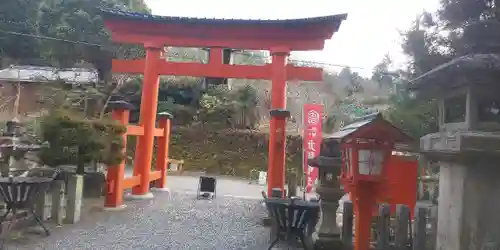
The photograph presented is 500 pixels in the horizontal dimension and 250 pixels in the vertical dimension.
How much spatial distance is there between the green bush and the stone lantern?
635cm

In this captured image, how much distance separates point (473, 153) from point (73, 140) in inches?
278

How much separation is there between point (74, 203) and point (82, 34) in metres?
20.2

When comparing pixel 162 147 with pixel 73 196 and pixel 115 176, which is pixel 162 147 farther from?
pixel 73 196

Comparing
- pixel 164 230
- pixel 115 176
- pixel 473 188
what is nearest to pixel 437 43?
pixel 473 188

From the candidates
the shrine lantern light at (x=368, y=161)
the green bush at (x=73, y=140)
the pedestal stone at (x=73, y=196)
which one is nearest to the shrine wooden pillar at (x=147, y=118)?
the green bush at (x=73, y=140)

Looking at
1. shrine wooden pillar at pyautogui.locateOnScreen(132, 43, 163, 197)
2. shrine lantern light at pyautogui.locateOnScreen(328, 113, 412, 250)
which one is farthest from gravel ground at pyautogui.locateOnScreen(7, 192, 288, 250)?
shrine lantern light at pyautogui.locateOnScreen(328, 113, 412, 250)

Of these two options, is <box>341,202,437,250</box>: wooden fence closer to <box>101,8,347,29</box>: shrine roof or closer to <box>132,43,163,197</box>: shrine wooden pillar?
<box>101,8,347,29</box>: shrine roof

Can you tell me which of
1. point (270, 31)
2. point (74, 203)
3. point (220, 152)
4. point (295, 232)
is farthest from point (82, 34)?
point (295, 232)

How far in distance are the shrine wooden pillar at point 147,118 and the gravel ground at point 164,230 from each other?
833 mm

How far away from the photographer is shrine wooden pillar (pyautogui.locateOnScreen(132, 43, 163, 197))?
11.5m

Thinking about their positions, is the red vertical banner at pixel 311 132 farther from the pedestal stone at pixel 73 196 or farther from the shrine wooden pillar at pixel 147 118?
the pedestal stone at pixel 73 196

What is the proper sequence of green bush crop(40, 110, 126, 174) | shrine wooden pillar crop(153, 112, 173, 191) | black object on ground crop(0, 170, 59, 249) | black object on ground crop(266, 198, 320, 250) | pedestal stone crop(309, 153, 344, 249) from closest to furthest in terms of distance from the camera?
black object on ground crop(266, 198, 320, 250)
black object on ground crop(0, 170, 59, 249)
pedestal stone crop(309, 153, 344, 249)
green bush crop(40, 110, 126, 174)
shrine wooden pillar crop(153, 112, 173, 191)

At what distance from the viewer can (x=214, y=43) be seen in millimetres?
11805

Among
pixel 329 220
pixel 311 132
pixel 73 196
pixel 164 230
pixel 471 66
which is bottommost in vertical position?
pixel 164 230
